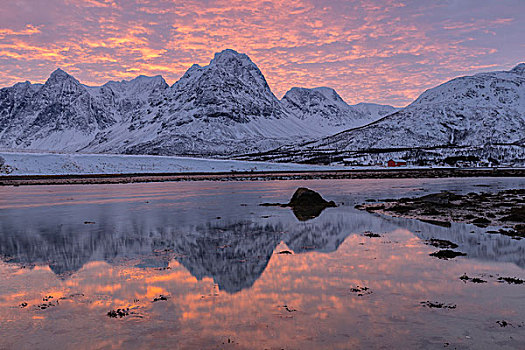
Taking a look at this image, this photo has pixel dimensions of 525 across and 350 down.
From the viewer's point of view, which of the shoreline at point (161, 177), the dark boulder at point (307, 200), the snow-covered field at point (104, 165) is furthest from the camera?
the snow-covered field at point (104, 165)

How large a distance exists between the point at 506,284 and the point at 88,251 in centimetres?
1673

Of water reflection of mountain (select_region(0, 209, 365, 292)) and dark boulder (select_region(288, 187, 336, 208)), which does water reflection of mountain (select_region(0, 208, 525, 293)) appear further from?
dark boulder (select_region(288, 187, 336, 208))

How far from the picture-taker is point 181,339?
31.9ft

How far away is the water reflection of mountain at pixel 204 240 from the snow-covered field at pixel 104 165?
8749cm

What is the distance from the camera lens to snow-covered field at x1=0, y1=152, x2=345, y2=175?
360 feet

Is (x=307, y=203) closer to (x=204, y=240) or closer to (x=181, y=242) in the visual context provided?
(x=204, y=240)

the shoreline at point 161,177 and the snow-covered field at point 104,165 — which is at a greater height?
the snow-covered field at point 104,165

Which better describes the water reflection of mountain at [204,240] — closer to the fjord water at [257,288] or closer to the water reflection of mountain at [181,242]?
the water reflection of mountain at [181,242]

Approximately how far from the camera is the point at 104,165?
394ft

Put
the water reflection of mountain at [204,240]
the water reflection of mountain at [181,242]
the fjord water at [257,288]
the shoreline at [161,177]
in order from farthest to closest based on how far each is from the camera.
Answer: the shoreline at [161,177]
the water reflection of mountain at [204,240]
the water reflection of mountain at [181,242]
the fjord water at [257,288]

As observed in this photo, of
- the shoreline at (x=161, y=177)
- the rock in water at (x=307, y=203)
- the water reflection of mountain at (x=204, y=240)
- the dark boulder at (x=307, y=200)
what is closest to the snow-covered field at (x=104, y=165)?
the shoreline at (x=161, y=177)

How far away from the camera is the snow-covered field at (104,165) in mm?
109625

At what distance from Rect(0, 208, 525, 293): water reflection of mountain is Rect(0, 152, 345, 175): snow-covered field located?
87486 mm

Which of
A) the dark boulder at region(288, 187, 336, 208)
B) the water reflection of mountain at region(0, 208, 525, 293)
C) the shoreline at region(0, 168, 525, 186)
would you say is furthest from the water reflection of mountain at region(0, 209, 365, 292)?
the shoreline at region(0, 168, 525, 186)
